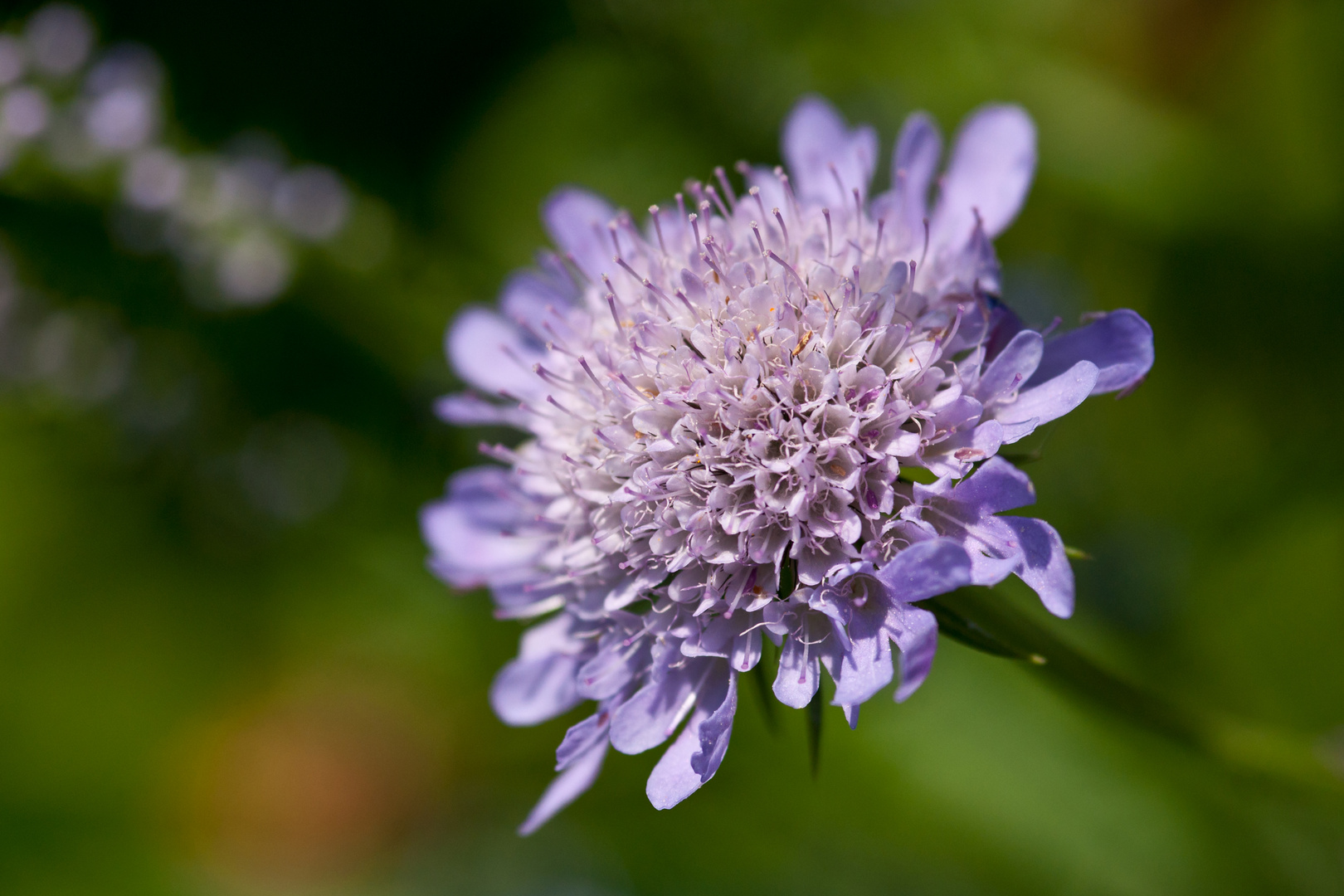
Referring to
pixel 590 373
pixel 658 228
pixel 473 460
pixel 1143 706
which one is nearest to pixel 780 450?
pixel 590 373

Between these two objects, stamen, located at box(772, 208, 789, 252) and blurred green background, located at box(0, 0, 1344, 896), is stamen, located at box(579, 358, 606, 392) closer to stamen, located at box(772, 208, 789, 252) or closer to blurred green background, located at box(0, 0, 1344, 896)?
stamen, located at box(772, 208, 789, 252)

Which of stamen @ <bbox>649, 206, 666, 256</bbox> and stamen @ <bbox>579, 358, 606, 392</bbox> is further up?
stamen @ <bbox>649, 206, 666, 256</bbox>

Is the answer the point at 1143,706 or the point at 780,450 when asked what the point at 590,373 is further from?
the point at 1143,706

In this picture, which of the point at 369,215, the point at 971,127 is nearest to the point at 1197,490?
the point at 971,127

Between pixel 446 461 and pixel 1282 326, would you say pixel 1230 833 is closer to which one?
pixel 1282 326

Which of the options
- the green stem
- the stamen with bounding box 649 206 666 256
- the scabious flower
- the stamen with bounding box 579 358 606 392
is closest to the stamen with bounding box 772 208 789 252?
the scabious flower

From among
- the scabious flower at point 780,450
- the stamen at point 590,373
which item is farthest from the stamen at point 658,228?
the stamen at point 590,373

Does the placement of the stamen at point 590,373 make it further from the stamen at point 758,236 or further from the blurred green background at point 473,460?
the blurred green background at point 473,460
